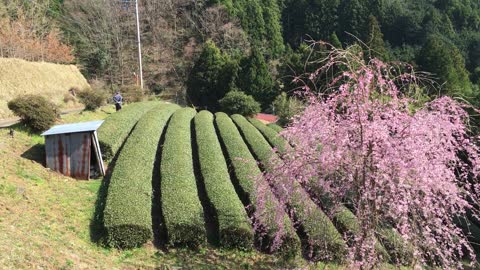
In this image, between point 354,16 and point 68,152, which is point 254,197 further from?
point 354,16

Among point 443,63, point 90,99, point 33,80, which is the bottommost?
point 90,99

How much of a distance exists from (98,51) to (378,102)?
34.6m

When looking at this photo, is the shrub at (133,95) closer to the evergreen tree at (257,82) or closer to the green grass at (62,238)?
the evergreen tree at (257,82)

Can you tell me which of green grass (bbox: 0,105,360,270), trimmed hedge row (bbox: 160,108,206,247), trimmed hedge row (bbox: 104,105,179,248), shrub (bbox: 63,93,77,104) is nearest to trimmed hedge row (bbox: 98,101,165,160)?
trimmed hedge row (bbox: 104,105,179,248)

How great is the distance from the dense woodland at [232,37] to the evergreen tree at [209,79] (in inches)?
3.8

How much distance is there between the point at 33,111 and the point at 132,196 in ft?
18.8

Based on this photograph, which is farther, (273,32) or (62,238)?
(273,32)

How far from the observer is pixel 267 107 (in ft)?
110

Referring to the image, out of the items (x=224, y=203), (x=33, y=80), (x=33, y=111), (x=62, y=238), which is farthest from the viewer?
(x=33, y=80)

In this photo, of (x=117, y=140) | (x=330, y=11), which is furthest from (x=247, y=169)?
(x=330, y=11)

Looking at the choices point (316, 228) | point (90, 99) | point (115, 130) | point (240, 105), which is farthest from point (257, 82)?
point (316, 228)

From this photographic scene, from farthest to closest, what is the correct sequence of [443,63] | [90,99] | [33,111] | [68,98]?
[443,63], [68,98], [90,99], [33,111]

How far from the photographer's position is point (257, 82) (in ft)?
109

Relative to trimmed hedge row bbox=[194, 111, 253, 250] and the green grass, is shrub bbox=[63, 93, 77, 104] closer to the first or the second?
trimmed hedge row bbox=[194, 111, 253, 250]
